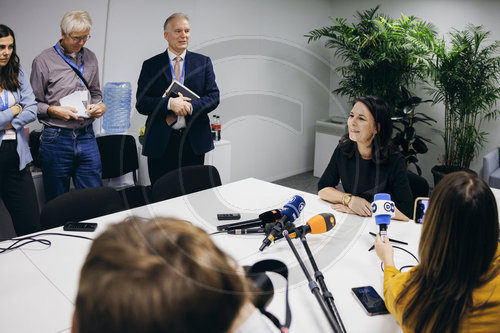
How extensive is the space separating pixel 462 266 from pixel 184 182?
170 centimetres

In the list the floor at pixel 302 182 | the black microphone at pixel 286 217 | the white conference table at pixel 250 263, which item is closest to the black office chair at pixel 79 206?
the white conference table at pixel 250 263

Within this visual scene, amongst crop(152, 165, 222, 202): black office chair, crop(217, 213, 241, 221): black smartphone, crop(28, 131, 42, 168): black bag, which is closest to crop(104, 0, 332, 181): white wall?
crop(152, 165, 222, 202): black office chair

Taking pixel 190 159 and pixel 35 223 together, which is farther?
pixel 190 159

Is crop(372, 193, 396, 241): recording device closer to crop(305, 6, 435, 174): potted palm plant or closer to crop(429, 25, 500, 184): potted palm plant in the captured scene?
crop(305, 6, 435, 174): potted palm plant

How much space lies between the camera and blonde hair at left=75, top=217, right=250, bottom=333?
1.41 feet

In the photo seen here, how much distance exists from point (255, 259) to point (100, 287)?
1103 millimetres

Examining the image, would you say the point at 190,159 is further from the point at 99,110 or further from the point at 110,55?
the point at 110,55

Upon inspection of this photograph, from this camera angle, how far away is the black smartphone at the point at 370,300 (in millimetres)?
1160

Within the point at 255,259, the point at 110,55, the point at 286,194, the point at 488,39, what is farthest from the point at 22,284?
the point at 488,39

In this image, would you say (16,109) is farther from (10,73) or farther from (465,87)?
(465,87)

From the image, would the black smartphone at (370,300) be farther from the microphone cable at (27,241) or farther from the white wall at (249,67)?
the white wall at (249,67)

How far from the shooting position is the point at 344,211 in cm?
201

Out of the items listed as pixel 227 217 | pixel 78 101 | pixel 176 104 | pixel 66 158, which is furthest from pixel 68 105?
pixel 227 217

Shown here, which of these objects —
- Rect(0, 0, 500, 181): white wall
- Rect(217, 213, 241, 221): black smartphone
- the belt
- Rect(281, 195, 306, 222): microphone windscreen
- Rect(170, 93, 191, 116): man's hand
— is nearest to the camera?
Rect(281, 195, 306, 222): microphone windscreen
